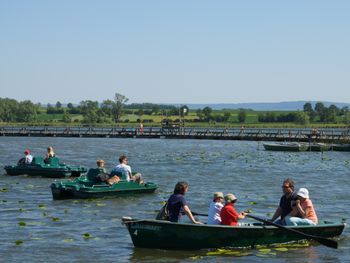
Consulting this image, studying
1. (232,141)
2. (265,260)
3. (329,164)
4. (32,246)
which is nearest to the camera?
(265,260)

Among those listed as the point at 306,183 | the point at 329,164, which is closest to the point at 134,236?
the point at 306,183

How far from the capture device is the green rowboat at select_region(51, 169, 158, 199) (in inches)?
1259

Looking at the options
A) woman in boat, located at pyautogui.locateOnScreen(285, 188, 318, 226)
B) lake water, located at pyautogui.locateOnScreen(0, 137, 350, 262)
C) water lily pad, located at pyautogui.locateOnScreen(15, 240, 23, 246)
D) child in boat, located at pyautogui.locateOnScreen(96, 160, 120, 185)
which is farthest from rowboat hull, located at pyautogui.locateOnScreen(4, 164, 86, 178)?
woman in boat, located at pyautogui.locateOnScreen(285, 188, 318, 226)

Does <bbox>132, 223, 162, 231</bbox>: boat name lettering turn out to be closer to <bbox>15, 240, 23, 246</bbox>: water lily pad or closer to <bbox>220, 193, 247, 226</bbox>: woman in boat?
<bbox>220, 193, 247, 226</bbox>: woman in boat

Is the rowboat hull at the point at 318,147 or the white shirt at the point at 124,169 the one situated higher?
the white shirt at the point at 124,169

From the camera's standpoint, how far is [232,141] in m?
119

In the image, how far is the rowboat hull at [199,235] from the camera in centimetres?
2088

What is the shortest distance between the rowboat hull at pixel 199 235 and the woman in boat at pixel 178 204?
0.39 m

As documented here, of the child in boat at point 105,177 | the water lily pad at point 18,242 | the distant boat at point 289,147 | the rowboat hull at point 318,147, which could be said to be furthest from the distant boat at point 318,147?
the water lily pad at point 18,242

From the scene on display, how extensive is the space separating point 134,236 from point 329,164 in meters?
43.5

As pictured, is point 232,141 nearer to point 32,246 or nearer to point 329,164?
point 329,164

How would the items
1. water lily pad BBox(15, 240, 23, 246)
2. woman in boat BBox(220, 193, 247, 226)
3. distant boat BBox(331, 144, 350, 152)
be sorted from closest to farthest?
woman in boat BBox(220, 193, 247, 226) < water lily pad BBox(15, 240, 23, 246) < distant boat BBox(331, 144, 350, 152)

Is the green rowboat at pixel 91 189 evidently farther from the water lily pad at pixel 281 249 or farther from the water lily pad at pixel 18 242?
the water lily pad at pixel 281 249

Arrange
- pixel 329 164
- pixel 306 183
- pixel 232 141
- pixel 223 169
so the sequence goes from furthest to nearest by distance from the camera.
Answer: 1. pixel 232 141
2. pixel 329 164
3. pixel 223 169
4. pixel 306 183
